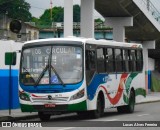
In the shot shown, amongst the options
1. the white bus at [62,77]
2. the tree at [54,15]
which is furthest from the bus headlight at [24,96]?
the tree at [54,15]

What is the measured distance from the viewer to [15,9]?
106 m

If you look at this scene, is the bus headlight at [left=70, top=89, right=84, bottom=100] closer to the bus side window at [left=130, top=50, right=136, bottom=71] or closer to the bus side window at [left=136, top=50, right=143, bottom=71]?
the bus side window at [left=130, top=50, right=136, bottom=71]

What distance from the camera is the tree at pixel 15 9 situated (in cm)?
10106

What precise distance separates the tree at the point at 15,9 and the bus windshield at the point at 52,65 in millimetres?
76051

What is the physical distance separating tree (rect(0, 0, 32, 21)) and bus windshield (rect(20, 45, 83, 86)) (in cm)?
7605

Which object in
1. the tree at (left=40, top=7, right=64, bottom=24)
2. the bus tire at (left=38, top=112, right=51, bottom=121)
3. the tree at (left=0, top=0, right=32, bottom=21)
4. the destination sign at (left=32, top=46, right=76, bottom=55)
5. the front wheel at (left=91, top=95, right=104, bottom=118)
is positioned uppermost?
the tree at (left=40, top=7, right=64, bottom=24)

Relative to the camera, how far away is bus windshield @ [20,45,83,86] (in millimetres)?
21484

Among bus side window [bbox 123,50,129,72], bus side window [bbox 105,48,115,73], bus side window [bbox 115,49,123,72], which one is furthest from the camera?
bus side window [bbox 123,50,129,72]

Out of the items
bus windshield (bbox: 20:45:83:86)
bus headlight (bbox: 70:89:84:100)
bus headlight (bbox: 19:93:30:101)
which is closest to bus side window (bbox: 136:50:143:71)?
bus windshield (bbox: 20:45:83:86)

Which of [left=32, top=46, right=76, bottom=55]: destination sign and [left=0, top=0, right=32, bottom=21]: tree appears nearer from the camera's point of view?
[left=32, top=46, right=76, bottom=55]: destination sign

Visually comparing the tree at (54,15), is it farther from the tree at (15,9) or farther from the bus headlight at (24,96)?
the bus headlight at (24,96)

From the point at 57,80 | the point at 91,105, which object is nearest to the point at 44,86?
the point at 57,80

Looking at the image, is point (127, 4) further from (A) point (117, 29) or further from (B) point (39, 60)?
(B) point (39, 60)

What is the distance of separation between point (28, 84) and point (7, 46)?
264 inches
